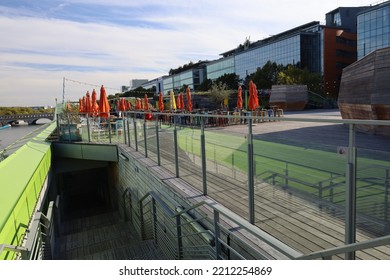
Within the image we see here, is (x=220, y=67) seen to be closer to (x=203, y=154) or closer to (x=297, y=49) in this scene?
(x=297, y=49)

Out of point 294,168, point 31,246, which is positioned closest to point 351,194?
point 294,168

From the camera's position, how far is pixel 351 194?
2.62 m

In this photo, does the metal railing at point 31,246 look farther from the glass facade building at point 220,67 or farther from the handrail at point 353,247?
the glass facade building at point 220,67

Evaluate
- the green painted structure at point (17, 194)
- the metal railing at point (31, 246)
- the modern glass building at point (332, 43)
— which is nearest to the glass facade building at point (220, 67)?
the modern glass building at point (332, 43)

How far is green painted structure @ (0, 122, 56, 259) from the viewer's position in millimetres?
4836

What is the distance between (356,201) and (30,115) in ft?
366

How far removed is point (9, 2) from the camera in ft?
19.7

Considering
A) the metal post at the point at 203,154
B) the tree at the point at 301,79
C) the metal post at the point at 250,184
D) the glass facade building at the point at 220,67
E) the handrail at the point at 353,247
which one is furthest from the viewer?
the glass facade building at the point at 220,67

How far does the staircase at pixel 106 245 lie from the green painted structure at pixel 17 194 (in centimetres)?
257

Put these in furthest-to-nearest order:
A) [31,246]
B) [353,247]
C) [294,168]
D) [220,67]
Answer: [220,67], [31,246], [294,168], [353,247]

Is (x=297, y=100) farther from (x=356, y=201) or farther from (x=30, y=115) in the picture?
(x=30, y=115)

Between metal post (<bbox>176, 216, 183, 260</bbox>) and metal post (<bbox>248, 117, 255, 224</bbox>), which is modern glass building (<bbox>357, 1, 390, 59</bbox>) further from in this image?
metal post (<bbox>248, 117, 255, 224</bbox>)

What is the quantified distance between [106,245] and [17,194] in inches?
193

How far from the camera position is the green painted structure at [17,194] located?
15.9 feet
